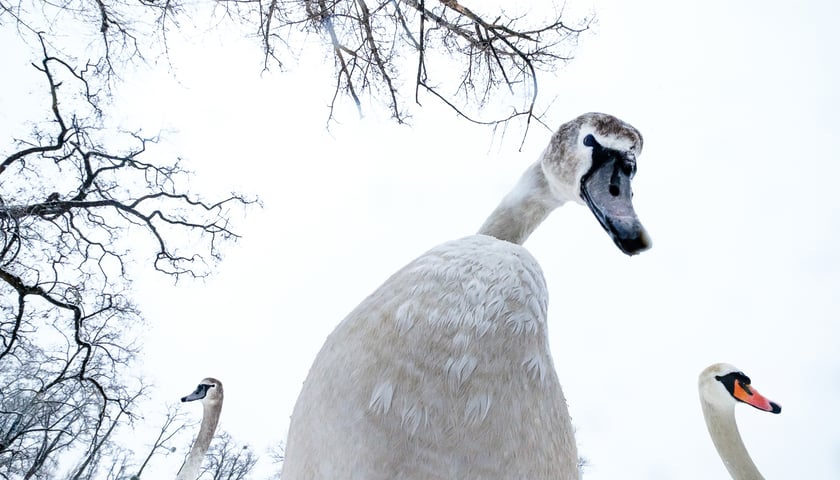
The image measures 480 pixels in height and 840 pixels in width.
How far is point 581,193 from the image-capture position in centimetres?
145

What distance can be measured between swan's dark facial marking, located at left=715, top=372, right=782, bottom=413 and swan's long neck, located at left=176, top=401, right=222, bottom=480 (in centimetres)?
660

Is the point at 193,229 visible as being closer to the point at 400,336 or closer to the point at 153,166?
the point at 153,166

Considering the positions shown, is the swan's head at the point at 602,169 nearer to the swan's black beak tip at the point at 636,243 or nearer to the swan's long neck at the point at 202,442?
the swan's black beak tip at the point at 636,243

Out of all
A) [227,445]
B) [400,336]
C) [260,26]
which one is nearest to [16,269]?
[260,26]

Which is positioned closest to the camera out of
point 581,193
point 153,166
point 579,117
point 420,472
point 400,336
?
point 420,472

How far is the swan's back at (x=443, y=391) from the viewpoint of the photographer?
3.17 ft

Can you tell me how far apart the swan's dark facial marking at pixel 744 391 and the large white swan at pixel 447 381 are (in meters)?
4.76

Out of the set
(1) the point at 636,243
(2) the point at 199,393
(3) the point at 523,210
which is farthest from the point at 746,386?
(2) the point at 199,393

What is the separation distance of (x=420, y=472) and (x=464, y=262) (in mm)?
508

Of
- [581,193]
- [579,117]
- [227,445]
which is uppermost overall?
[579,117]

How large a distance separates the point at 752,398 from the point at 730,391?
9.1 inches

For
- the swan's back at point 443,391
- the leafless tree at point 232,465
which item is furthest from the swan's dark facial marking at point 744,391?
the leafless tree at point 232,465

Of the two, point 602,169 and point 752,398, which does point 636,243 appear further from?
point 752,398

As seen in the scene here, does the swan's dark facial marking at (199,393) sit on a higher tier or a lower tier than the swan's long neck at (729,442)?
lower
